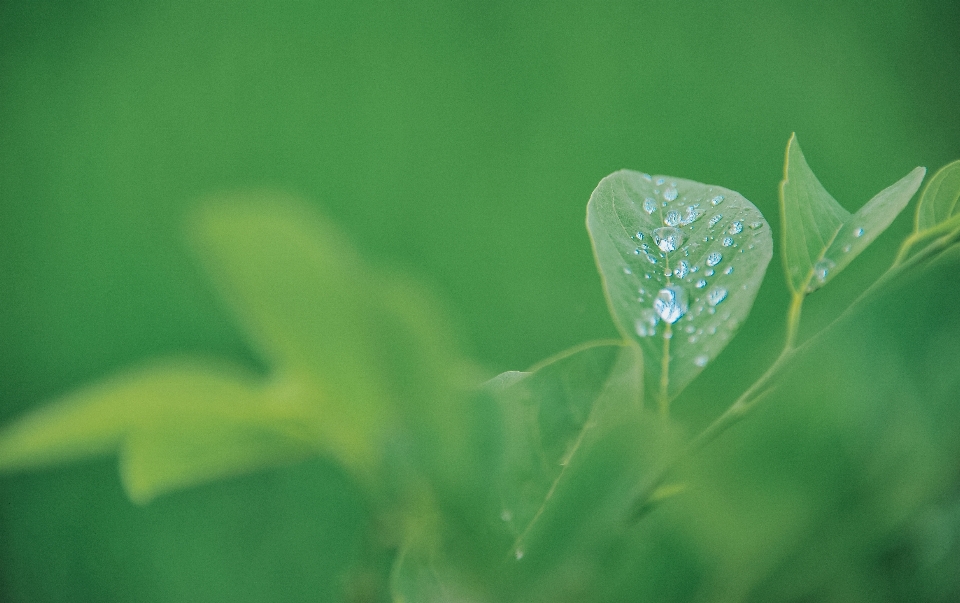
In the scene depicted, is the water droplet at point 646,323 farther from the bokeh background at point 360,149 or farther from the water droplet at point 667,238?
the bokeh background at point 360,149

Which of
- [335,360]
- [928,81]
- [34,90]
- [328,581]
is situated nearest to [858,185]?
[928,81]

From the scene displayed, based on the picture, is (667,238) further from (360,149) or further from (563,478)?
(360,149)

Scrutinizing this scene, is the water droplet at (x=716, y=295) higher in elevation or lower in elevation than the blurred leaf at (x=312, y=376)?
lower

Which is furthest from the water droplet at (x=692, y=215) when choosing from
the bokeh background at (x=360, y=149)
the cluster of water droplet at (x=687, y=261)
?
the bokeh background at (x=360, y=149)

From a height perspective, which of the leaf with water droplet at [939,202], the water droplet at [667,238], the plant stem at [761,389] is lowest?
the plant stem at [761,389]

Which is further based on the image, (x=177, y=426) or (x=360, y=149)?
(x=360, y=149)

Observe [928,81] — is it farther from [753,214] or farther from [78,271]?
[78,271]

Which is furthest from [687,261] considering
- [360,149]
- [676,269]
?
[360,149]
